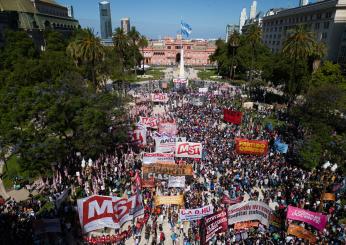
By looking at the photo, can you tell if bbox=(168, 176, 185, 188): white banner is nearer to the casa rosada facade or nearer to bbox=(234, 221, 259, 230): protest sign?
bbox=(234, 221, 259, 230): protest sign

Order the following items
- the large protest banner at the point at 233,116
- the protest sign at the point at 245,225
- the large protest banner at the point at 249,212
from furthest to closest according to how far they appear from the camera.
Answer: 1. the large protest banner at the point at 233,116
2. the protest sign at the point at 245,225
3. the large protest banner at the point at 249,212

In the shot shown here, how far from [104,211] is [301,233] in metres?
10.8

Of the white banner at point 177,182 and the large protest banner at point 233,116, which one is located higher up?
the large protest banner at point 233,116

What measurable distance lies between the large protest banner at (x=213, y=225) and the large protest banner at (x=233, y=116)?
20.5 m

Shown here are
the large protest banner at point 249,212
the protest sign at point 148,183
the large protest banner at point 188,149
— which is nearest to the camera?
the large protest banner at point 249,212

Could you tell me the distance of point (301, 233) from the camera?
52.9 feet

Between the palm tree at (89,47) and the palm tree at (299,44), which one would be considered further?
the palm tree at (299,44)

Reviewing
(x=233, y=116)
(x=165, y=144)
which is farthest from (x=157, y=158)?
(x=233, y=116)

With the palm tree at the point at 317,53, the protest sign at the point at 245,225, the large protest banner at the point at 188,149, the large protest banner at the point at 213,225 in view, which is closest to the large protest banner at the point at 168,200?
the large protest banner at the point at 213,225

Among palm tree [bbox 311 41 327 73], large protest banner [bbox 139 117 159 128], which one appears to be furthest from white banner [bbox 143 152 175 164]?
palm tree [bbox 311 41 327 73]

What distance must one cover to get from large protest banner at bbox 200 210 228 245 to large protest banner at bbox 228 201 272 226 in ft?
1.64

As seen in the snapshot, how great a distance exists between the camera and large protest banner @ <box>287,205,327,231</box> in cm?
1600

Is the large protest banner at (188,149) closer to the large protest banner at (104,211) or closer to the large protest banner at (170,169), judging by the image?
the large protest banner at (170,169)

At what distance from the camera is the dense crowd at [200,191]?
54.8 feet
